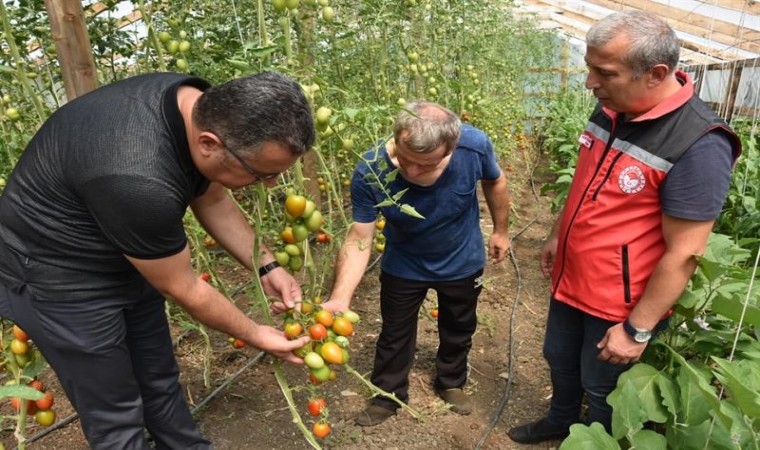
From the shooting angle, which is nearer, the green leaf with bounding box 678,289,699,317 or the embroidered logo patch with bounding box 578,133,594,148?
the green leaf with bounding box 678,289,699,317

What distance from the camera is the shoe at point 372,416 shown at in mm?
2328

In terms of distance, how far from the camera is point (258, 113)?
3.74 ft

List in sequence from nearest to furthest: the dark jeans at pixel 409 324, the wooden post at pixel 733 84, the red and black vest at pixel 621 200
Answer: the red and black vest at pixel 621 200 < the dark jeans at pixel 409 324 < the wooden post at pixel 733 84

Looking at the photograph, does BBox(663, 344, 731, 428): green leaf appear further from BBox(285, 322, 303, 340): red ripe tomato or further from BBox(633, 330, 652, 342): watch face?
BBox(285, 322, 303, 340): red ripe tomato

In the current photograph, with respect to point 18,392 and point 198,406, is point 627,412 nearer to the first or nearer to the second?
point 18,392

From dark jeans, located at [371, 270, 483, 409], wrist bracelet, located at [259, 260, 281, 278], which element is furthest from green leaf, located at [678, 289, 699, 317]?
wrist bracelet, located at [259, 260, 281, 278]

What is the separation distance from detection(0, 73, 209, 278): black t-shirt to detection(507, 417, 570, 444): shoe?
168 cm

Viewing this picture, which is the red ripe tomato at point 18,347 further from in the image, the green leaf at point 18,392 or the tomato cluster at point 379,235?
the tomato cluster at point 379,235

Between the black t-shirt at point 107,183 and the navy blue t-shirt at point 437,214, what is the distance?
2.24 feet

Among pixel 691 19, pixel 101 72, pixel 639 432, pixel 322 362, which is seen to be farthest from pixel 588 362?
pixel 691 19

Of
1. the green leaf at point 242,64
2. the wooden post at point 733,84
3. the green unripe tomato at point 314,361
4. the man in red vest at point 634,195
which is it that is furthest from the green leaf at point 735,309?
the wooden post at point 733,84

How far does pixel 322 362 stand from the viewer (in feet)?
4.61

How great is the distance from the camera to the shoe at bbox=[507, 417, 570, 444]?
2.23 meters

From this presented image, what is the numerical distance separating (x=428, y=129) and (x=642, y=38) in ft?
2.16
